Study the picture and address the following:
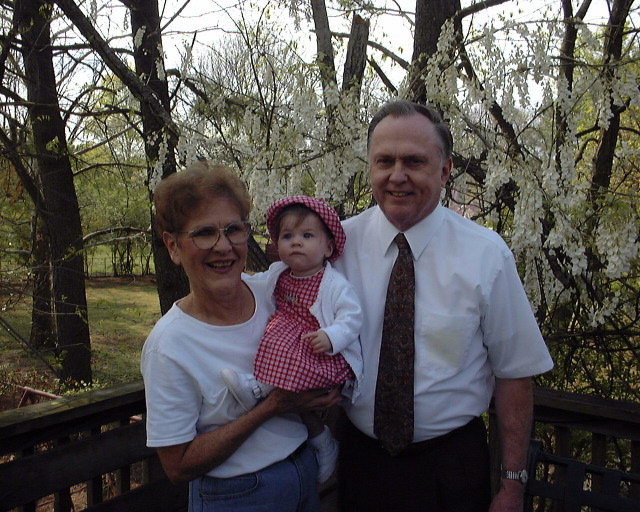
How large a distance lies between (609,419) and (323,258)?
1233 mm

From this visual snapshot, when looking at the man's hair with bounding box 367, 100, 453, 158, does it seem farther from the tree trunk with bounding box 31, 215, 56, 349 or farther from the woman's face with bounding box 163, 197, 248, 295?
the tree trunk with bounding box 31, 215, 56, 349

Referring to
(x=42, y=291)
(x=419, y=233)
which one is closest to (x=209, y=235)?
(x=419, y=233)

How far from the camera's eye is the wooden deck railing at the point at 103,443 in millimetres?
1877

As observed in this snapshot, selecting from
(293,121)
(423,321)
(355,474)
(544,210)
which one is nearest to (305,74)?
(293,121)

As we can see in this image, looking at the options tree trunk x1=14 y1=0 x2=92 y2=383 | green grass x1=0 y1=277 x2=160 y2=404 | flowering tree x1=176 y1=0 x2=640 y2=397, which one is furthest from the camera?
green grass x1=0 y1=277 x2=160 y2=404

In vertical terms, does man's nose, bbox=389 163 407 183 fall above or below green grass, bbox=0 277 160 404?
above

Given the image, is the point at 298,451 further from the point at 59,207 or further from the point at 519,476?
the point at 59,207

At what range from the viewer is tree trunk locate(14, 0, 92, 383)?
6.73 meters

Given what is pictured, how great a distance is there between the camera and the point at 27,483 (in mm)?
1851

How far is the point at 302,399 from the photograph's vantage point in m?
1.59

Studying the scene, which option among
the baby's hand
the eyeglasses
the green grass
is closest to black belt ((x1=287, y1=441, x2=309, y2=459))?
the baby's hand

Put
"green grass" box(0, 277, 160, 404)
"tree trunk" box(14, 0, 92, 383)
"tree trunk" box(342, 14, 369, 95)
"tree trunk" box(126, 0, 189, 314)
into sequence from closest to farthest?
"tree trunk" box(342, 14, 369, 95)
"tree trunk" box(126, 0, 189, 314)
"tree trunk" box(14, 0, 92, 383)
"green grass" box(0, 277, 160, 404)

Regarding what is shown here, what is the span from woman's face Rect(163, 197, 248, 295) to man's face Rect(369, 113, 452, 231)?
48 cm

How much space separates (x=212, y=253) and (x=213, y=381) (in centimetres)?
34
